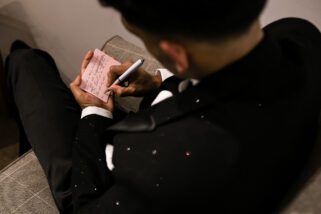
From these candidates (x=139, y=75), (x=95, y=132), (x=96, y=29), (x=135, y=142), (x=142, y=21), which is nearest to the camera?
(x=142, y=21)

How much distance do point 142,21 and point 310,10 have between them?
0.64m

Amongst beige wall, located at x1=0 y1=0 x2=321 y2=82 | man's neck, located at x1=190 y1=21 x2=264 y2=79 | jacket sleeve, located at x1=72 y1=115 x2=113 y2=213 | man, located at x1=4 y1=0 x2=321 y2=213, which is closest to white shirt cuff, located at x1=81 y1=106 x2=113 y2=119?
jacket sleeve, located at x1=72 y1=115 x2=113 y2=213

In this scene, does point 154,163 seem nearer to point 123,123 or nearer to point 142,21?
point 123,123

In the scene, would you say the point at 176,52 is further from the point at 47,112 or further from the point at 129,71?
the point at 47,112

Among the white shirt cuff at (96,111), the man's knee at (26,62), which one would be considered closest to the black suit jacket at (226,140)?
the white shirt cuff at (96,111)

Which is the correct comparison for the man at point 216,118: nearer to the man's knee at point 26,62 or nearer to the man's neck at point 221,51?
the man's neck at point 221,51

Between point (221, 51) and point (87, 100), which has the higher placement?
point (221, 51)

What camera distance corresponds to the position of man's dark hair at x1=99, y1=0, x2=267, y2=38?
0.54 meters

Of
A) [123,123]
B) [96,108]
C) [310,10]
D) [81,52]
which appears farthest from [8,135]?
[310,10]

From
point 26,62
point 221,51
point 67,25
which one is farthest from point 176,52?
point 67,25

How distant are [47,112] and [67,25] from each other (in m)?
0.63

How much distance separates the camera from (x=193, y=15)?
54 centimetres

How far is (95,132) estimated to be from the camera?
92cm

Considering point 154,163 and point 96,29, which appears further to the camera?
point 96,29
